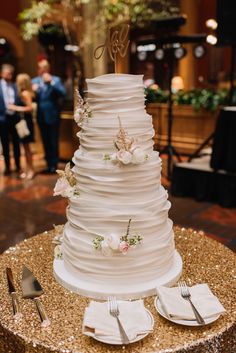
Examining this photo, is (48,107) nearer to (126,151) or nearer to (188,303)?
(126,151)

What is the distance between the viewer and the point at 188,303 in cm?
161

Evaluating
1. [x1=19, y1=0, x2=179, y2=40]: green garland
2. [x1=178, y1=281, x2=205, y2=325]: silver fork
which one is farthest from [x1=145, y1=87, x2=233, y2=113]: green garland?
[x1=178, y1=281, x2=205, y2=325]: silver fork

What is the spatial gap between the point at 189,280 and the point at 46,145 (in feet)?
17.2

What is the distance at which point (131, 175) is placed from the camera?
1712mm

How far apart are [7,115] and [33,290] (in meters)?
5.28

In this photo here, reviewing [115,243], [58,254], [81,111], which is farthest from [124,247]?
[81,111]

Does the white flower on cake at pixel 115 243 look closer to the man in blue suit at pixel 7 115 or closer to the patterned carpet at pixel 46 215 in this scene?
the patterned carpet at pixel 46 215

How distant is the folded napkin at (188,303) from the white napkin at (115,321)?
100mm

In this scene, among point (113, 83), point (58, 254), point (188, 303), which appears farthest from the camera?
point (58, 254)

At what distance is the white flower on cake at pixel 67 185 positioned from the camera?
1.86 metres

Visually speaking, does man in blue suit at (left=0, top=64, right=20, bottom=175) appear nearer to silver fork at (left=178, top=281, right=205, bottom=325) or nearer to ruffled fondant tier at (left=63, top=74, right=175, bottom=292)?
ruffled fondant tier at (left=63, top=74, right=175, bottom=292)

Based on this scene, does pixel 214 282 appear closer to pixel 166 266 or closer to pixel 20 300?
pixel 166 266

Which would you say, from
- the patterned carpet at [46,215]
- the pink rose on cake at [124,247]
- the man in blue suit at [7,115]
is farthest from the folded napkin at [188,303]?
the man in blue suit at [7,115]

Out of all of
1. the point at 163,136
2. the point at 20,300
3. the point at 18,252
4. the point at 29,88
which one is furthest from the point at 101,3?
the point at 20,300
